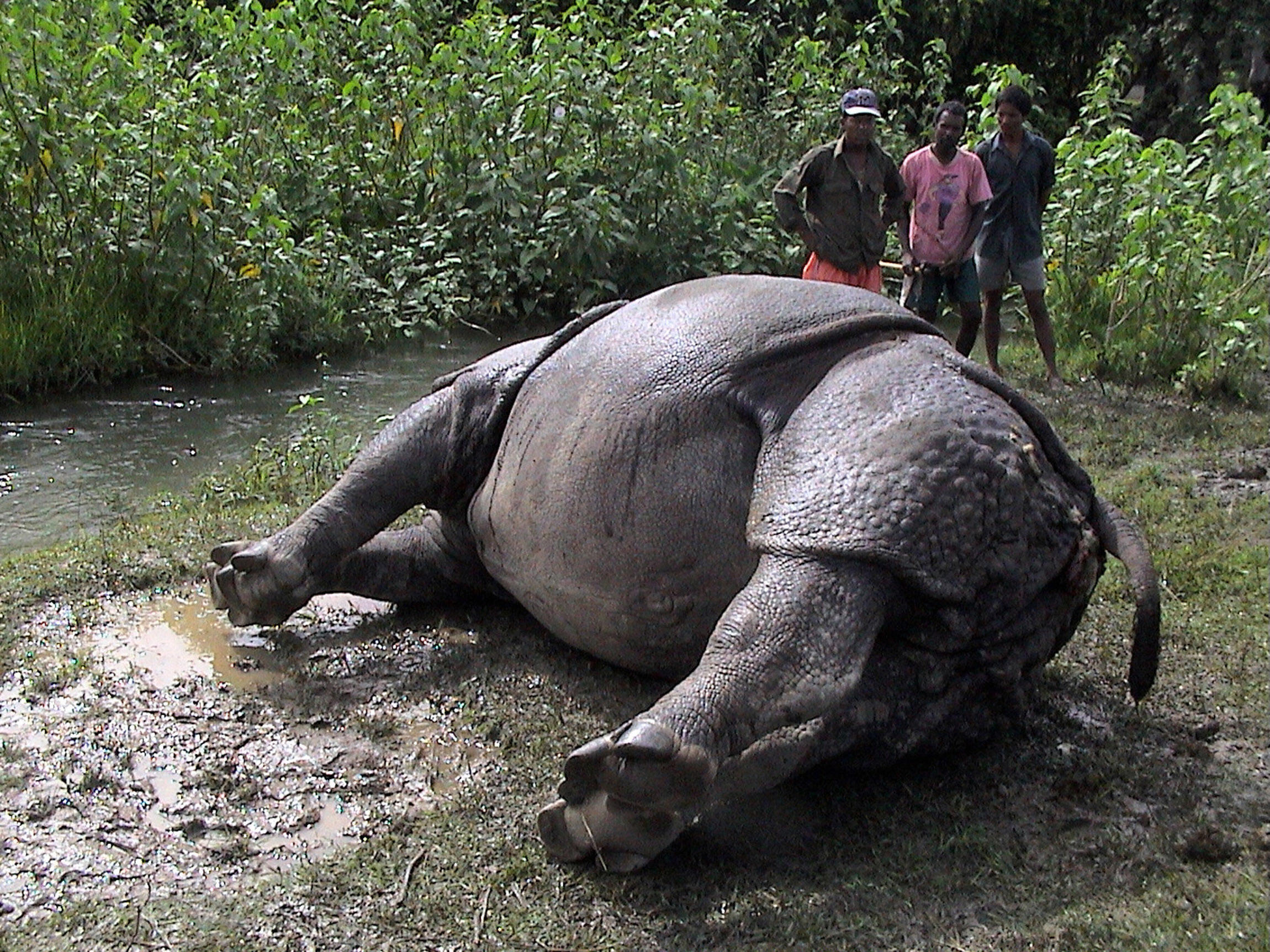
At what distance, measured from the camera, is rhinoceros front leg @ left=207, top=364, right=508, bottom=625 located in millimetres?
3721

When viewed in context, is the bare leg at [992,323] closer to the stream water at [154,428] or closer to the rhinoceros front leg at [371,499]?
the stream water at [154,428]

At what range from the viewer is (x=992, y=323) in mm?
7789

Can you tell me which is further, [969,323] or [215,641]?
[969,323]

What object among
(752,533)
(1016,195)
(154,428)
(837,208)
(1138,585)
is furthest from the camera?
(1016,195)

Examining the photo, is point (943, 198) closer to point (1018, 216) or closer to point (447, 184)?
point (1018, 216)

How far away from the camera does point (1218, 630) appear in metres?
3.82

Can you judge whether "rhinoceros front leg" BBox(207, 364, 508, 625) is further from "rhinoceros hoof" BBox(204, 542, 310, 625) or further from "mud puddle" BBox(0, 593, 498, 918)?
"mud puddle" BBox(0, 593, 498, 918)

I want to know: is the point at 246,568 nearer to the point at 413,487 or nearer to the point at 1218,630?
the point at 413,487

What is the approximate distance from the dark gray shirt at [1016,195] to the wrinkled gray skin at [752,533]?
453 centimetres

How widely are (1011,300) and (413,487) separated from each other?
28.3 ft

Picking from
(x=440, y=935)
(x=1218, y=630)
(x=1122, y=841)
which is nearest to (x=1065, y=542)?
(x=1122, y=841)

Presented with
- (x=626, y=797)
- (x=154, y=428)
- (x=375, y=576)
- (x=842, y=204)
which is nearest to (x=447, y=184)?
(x=154, y=428)

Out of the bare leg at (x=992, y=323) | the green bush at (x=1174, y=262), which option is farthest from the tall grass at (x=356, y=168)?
the bare leg at (x=992, y=323)

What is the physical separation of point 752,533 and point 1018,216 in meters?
5.33
